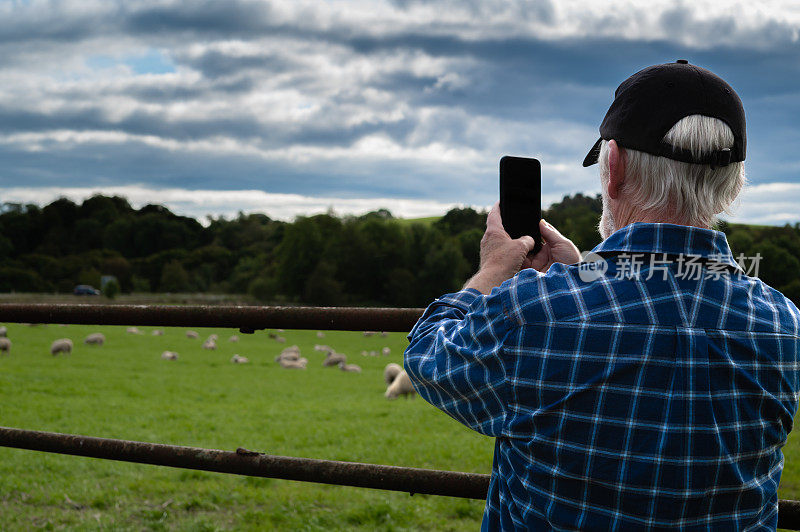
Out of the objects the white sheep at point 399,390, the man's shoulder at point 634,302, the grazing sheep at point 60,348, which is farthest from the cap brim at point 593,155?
the grazing sheep at point 60,348

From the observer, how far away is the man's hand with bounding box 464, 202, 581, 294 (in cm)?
156

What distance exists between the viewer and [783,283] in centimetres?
1123

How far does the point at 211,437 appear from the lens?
32.3 ft

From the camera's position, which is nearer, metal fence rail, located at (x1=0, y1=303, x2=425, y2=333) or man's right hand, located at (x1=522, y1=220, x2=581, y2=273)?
man's right hand, located at (x1=522, y1=220, x2=581, y2=273)

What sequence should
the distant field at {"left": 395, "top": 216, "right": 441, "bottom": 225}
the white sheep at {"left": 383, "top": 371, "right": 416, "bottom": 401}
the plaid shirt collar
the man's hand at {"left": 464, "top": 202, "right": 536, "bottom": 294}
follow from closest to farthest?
the plaid shirt collar → the man's hand at {"left": 464, "top": 202, "right": 536, "bottom": 294} → the white sheep at {"left": 383, "top": 371, "right": 416, "bottom": 401} → the distant field at {"left": 395, "top": 216, "right": 441, "bottom": 225}

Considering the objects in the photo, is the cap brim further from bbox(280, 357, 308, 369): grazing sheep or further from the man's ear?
bbox(280, 357, 308, 369): grazing sheep

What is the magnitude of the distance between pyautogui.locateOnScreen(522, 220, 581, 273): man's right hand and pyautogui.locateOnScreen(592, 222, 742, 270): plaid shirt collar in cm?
29

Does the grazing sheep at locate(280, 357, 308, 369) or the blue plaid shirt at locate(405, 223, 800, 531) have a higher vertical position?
the blue plaid shirt at locate(405, 223, 800, 531)

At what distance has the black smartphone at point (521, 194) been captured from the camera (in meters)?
1.65

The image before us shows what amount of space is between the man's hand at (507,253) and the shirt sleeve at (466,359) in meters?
0.05

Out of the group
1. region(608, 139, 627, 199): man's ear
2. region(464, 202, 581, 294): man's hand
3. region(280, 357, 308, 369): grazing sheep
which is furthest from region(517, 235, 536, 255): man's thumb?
region(280, 357, 308, 369): grazing sheep

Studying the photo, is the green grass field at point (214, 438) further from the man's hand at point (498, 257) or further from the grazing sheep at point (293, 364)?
the man's hand at point (498, 257)

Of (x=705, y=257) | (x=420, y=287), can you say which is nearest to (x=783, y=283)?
(x=705, y=257)

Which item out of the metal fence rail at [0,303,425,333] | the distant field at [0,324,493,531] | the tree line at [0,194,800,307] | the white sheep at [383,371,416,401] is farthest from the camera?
the tree line at [0,194,800,307]
